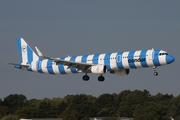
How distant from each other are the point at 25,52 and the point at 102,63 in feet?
66.9

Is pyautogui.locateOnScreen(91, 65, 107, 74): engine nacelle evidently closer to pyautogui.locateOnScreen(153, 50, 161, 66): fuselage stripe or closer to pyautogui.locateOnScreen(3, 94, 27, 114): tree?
pyautogui.locateOnScreen(153, 50, 161, 66): fuselage stripe

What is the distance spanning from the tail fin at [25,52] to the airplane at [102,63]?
129 cm

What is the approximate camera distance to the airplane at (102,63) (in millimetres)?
89250

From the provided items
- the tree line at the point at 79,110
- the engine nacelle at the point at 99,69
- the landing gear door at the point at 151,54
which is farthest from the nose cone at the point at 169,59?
the tree line at the point at 79,110

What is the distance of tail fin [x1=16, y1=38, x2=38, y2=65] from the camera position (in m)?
107

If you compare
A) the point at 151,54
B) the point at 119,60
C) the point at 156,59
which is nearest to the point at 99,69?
the point at 119,60

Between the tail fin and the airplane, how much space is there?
1.29 metres

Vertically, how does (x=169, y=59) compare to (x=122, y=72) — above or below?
below

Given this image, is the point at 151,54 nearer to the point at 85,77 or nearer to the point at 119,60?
the point at 119,60

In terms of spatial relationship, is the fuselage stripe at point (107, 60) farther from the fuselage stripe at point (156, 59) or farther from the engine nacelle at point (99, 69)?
the fuselage stripe at point (156, 59)

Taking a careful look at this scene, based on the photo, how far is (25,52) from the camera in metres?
109

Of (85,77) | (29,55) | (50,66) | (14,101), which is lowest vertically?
(85,77)

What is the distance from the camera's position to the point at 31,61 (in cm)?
10619

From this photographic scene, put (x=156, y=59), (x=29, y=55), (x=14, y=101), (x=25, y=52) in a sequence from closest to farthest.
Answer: (x=156, y=59) → (x=29, y=55) → (x=25, y=52) → (x=14, y=101)
